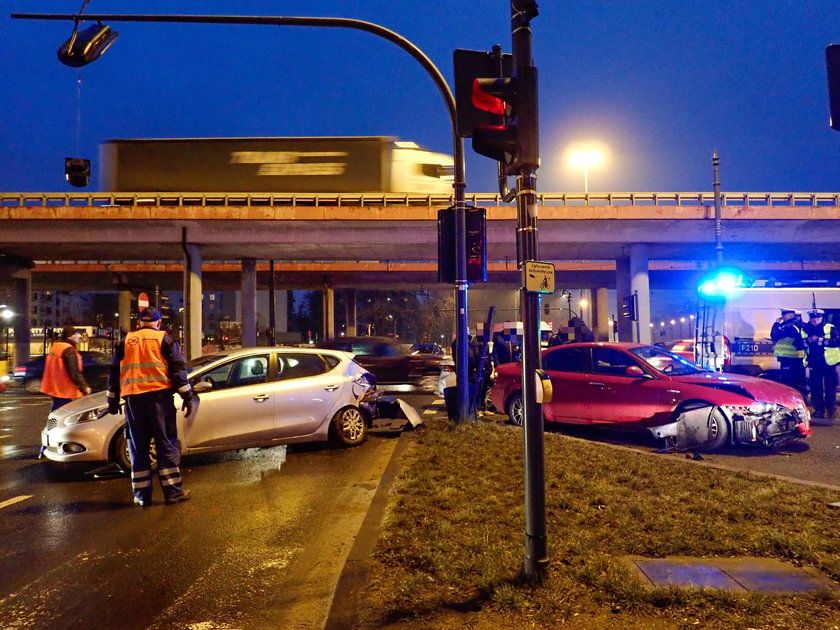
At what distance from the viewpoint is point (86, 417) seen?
7453 mm

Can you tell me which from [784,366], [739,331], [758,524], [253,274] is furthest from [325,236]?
[758,524]

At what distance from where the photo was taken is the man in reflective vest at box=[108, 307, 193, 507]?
20.1ft

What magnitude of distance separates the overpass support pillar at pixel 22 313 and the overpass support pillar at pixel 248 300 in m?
12.8

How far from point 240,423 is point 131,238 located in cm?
2512

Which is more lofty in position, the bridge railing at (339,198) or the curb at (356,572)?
the bridge railing at (339,198)

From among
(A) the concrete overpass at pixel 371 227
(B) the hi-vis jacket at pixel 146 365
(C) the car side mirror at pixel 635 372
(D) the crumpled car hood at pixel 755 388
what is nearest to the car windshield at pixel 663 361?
(C) the car side mirror at pixel 635 372

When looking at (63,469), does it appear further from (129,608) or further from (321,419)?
(129,608)

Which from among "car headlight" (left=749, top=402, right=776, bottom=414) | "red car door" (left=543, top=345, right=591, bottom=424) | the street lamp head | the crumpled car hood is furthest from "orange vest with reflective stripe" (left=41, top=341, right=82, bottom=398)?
"car headlight" (left=749, top=402, right=776, bottom=414)

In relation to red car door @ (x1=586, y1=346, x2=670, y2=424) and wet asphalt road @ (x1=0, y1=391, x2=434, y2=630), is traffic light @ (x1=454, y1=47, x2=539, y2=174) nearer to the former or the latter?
wet asphalt road @ (x1=0, y1=391, x2=434, y2=630)

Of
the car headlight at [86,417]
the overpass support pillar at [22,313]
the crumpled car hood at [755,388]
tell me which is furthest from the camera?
the overpass support pillar at [22,313]

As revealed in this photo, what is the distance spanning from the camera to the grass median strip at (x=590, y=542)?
346cm

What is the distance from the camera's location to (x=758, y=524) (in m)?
4.90

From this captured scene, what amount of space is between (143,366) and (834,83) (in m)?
6.26

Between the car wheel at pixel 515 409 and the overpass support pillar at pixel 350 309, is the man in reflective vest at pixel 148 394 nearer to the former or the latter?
the car wheel at pixel 515 409
